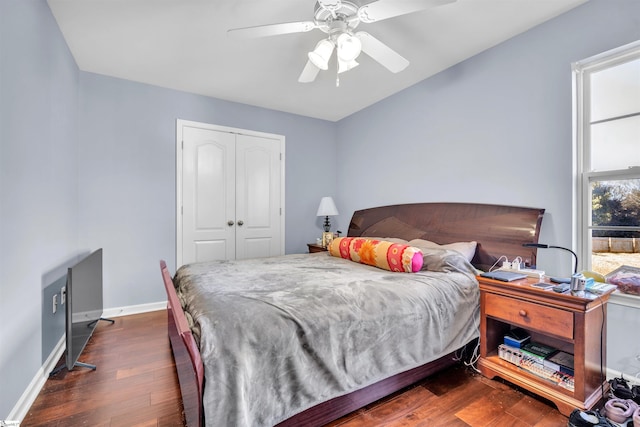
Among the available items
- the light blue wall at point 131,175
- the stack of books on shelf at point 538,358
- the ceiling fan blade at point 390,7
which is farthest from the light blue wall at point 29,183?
the stack of books on shelf at point 538,358

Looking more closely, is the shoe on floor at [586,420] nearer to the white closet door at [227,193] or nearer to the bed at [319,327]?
the bed at [319,327]

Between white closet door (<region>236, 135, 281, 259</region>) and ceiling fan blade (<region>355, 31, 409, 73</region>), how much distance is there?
229 centimetres

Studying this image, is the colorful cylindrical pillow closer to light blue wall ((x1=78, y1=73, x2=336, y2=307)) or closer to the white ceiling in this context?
the white ceiling

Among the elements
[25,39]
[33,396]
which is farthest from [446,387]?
[25,39]

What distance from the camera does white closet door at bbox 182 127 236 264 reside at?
3615mm

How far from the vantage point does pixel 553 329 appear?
5.53 ft

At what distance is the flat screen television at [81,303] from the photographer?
186 cm

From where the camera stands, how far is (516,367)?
6.27ft

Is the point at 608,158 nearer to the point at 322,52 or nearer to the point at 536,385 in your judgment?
the point at 536,385

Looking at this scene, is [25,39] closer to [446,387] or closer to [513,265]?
[446,387]

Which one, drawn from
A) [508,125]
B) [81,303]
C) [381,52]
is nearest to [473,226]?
[508,125]

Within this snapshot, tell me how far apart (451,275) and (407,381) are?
0.76 meters

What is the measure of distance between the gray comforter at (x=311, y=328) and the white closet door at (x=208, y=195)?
4.78 ft

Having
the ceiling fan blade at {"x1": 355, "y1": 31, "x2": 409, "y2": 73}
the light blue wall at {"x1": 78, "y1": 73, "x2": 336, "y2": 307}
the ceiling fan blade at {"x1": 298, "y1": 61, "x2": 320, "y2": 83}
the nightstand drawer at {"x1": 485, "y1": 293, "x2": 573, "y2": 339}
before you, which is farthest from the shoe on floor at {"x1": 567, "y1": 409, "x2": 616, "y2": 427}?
the light blue wall at {"x1": 78, "y1": 73, "x2": 336, "y2": 307}
